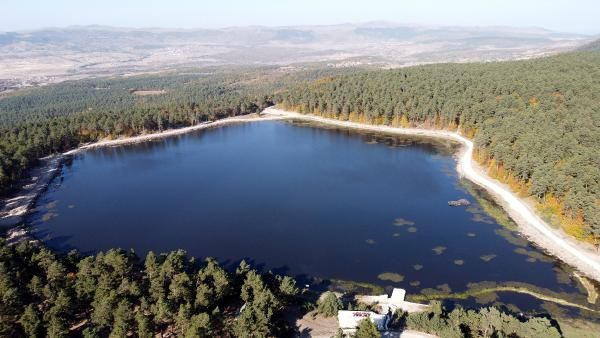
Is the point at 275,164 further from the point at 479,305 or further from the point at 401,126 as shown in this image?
the point at 479,305

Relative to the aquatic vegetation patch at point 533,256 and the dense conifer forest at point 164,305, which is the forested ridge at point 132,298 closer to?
the dense conifer forest at point 164,305

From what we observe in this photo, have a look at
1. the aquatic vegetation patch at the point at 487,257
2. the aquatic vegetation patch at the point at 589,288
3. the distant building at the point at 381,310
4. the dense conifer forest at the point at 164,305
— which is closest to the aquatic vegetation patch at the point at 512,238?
the aquatic vegetation patch at the point at 487,257

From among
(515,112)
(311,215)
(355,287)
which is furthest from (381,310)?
(515,112)

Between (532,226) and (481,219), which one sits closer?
(532,226)

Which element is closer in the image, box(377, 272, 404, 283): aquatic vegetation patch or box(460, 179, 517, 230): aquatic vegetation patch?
box(377, 272, 404, 283): aquatic vegetation patch

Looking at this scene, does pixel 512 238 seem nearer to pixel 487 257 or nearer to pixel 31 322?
pixel 487 257

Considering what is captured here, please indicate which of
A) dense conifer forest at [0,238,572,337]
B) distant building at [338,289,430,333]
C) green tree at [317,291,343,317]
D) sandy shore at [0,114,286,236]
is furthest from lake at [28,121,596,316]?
green tree at [317,291,343,317]

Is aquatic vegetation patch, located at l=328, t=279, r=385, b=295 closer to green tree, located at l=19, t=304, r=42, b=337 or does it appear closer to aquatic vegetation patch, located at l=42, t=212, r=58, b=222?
green tree, located at l=19, t=304, r=42, b=337
